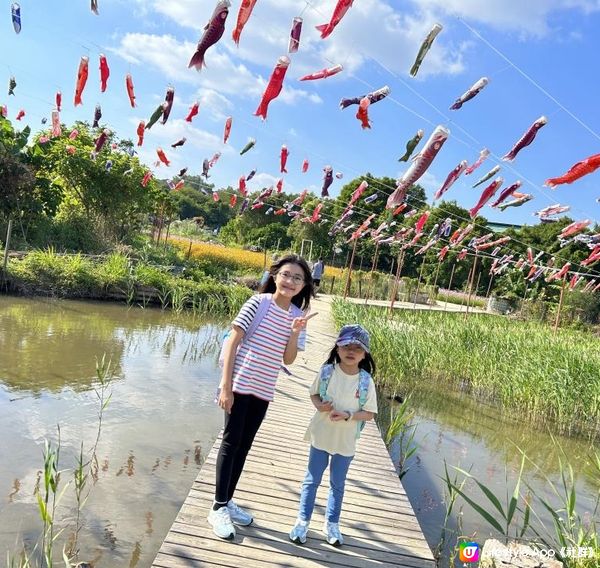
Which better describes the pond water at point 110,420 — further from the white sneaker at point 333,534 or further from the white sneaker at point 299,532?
the white sneaker at point 333,534

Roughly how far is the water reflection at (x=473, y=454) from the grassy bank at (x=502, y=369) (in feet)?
1.04

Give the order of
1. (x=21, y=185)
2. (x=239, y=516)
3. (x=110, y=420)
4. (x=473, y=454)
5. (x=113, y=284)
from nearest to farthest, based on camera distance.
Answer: (x=239, y=516)
(x=110, y=420)
(x=473, y=454)
(x=113, y=284)
(x=21, y=185)

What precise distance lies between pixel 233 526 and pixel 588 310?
2365 cm

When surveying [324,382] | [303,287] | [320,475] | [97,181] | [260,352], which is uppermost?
[97,181]

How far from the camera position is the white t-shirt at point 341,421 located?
2750 mm

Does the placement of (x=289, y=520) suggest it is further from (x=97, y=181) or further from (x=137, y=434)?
(x=97, y=181)

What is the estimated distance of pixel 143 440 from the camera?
5.04 metres

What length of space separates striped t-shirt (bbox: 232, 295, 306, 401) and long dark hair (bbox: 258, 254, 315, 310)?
0.20 m

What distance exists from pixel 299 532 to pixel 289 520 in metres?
0.29

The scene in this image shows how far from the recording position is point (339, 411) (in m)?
2.70

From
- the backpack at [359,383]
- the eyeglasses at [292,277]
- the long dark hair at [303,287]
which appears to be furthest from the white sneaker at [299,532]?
the eyeglasses at [292,277]

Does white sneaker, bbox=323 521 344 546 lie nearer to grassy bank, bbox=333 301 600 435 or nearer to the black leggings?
the black leggings

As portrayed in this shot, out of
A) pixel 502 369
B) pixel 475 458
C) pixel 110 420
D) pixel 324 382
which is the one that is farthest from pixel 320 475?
pixel 502 369

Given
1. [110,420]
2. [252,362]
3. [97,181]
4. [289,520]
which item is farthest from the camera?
[97,181]
